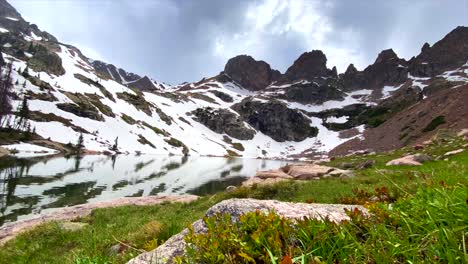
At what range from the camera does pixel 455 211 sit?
8.93ft

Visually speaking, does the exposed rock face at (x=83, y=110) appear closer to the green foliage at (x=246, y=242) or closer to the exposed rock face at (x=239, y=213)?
the exposed rock face at (x=239, y=213)

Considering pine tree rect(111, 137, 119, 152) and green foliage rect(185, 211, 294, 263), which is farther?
pine tree rect(111, 137, 119, 152)

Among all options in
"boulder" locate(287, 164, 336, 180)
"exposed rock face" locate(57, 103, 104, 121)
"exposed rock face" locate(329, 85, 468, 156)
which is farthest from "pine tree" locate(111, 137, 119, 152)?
"boulder" locate(287, 164, 336, 180)

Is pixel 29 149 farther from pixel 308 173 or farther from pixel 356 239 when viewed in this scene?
pixel 356 239

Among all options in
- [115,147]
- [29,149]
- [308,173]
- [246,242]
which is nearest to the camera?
[246,242]

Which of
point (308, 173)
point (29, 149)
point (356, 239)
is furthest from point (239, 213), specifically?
point (29, 149)

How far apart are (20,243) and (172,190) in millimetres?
32044

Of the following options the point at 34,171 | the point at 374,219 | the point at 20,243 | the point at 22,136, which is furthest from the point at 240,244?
the point at 22,136

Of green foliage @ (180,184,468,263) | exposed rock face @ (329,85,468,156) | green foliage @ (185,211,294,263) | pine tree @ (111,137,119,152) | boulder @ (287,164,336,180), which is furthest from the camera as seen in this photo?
pine tree @ (111,137,119,152)

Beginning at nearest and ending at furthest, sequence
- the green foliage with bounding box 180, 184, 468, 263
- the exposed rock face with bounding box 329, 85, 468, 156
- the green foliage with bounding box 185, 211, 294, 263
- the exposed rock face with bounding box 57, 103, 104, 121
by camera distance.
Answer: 1. the green foliage with bounding box 180, 184, 468, 263
2. the green foliage with bounding box 185, 211, 294, 263
3. the exposed rock face with bounding box 329, 85, 468, 156
4. the exposed rock face with bounding box 57, 103, 104, 121

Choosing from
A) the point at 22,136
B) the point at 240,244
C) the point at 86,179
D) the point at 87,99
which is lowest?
the point at 240,244

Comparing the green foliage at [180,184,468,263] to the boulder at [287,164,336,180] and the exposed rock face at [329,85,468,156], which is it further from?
the exposed rock face at [329,85,468,156]

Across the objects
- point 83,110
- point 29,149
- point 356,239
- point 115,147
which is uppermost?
point 83,110

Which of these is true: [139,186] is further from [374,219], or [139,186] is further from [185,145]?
[185,145]
